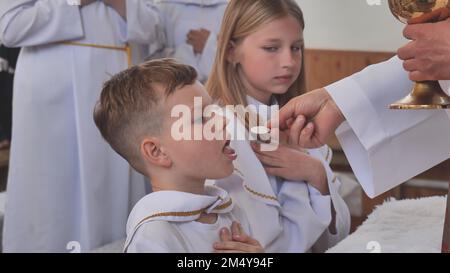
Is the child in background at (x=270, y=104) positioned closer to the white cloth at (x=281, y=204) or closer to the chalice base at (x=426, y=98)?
the white cloth at (x=281, y=204)

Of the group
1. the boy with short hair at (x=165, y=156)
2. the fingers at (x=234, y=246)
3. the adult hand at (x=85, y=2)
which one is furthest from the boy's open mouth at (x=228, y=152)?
the adult hand at (x=85, y=2)

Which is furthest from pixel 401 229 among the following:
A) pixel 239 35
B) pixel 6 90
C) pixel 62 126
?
pixel 6 90

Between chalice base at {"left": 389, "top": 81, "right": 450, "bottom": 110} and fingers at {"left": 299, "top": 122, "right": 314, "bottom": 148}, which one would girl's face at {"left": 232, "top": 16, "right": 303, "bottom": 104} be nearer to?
fingers at {"left": 299, "top": 122, "right": 314, "bottom": 148}

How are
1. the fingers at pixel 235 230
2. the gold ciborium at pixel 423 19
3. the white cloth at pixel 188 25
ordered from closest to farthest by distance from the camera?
the gold ciborium at pixel 423 19 → the fingers at pixel 235 230 → the white cloth at pixel 188 25

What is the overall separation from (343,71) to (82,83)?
389 millimetres

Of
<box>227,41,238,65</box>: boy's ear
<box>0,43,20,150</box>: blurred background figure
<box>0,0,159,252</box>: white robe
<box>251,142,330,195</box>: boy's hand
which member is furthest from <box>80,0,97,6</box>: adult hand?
<box>251,142,330,195</box>: boy's hand

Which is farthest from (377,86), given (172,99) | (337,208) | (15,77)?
(15,77)

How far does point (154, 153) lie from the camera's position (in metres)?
0.87

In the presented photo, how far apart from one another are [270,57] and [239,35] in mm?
55

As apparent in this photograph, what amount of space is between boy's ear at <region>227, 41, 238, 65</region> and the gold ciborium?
0.24 metres

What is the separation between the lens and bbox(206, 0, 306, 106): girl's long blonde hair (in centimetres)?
97

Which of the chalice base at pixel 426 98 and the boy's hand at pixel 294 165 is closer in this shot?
the chalice base at pixel 426 98

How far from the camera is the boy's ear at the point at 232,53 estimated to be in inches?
38.9
